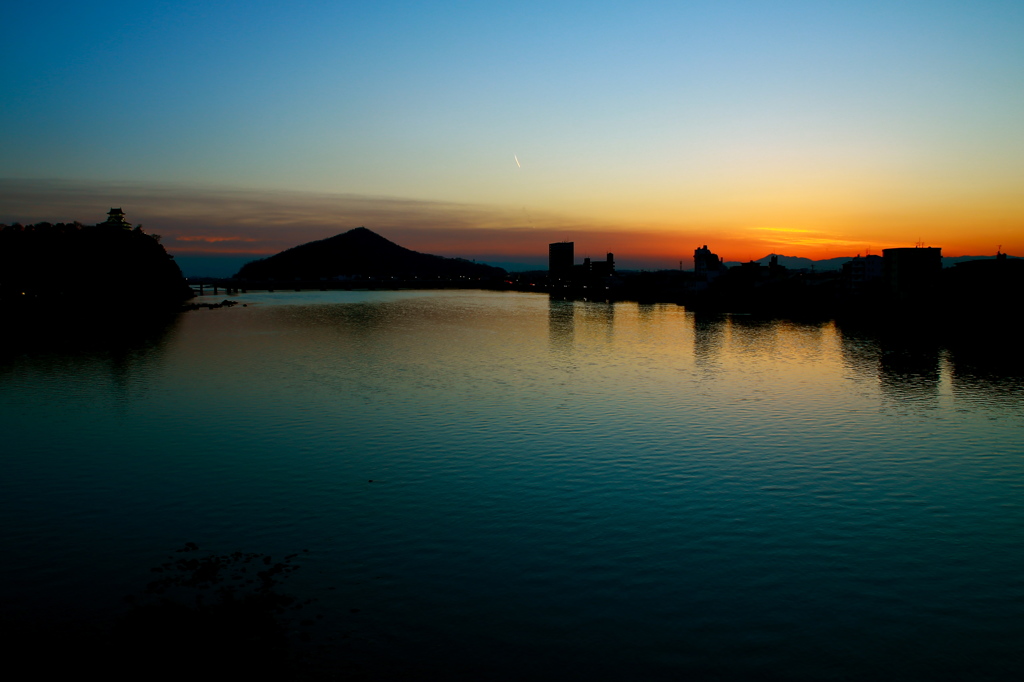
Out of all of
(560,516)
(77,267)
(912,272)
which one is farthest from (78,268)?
(912,272)

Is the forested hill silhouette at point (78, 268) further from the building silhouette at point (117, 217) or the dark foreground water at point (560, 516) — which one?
the dark foreground water at point (560, 516)

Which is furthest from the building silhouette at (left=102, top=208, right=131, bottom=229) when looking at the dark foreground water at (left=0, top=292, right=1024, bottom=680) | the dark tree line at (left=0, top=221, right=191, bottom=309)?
the dark foreground water at (left=0, top=292, right=1024, bottom=680)

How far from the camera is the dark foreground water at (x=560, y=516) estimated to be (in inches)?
456

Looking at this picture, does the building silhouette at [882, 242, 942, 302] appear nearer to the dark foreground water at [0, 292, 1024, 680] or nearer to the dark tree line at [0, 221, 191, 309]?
the dark foreground water at [0, 292, 1024, 680]

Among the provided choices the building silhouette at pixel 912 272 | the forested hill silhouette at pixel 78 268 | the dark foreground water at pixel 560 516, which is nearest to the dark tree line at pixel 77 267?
the forested hill silhouette at pixel 78 268

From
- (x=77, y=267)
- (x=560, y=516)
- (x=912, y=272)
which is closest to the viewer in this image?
(x=560, y=516)

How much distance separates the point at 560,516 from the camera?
17859 millimetres

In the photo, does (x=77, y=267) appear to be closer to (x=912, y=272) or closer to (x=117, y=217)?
(x=117, y=217)

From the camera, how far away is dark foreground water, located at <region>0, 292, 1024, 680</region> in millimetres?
11578

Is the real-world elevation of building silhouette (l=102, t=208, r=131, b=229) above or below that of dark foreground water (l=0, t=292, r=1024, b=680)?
above

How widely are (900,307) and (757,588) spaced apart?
129333mm

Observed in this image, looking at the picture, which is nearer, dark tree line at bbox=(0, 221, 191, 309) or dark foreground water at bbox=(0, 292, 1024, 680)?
dark foreground water at bbox=(0, 292, 1024, 680)

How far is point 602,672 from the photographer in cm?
1061

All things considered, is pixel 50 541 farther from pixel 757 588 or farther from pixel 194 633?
pixel 757 588
